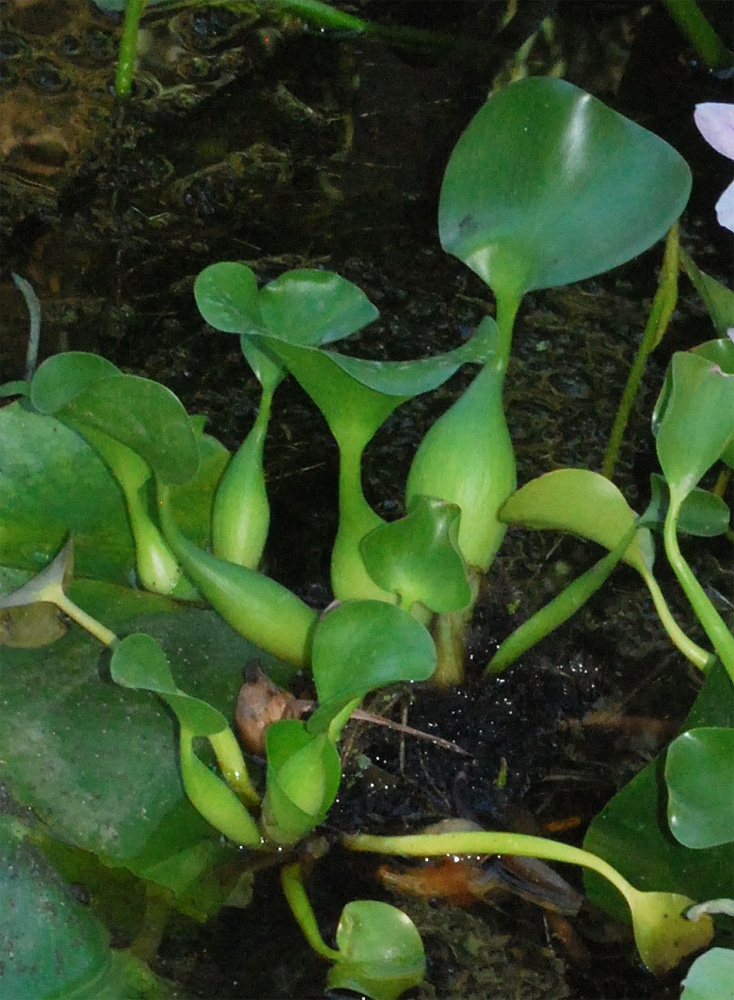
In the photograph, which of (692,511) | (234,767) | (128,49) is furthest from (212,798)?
(128,49)

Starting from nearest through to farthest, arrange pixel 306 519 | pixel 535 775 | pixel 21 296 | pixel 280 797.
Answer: pixel 280 797
pixel 535 775
pixel 306 519
pixel 21 296

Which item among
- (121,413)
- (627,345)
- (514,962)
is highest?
(121,413)

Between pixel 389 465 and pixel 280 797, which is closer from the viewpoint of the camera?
pixel 280 797

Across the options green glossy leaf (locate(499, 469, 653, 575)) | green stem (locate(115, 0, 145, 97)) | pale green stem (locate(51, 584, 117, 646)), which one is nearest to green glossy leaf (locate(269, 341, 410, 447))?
green glossy leaf (locate(499, 469, 653, 575))

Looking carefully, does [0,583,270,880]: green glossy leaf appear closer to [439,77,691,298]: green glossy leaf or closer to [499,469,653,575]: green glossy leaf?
[499,469,653,575]: green glossy leaf

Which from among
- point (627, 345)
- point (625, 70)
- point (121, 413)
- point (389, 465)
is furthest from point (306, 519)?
point (625, 70)

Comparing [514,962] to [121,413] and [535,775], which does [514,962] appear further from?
[121,413]
